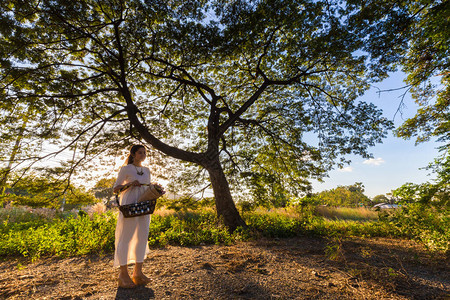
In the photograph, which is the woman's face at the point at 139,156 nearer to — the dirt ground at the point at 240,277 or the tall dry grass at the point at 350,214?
the dirt ground at the point at 240,277

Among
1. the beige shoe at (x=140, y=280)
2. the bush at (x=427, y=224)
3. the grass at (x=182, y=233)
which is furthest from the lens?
the grass at (x=182, y=233)

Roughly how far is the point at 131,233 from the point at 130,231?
3cm

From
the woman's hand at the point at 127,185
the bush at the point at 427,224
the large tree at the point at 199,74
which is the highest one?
the large tree at the point at 199,74

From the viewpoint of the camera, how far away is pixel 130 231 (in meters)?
2.58

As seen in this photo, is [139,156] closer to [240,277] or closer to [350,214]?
[240,277]

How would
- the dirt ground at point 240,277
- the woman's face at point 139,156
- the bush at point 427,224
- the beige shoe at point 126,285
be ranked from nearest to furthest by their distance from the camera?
the dirt ground at point 240,277, the beige shoe at point 126,285, the woman's face at point 139,156, the bush at point 427,224

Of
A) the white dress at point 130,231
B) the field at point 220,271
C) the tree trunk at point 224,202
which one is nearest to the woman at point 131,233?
the white dress at point 130,231

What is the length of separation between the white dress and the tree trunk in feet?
12.2

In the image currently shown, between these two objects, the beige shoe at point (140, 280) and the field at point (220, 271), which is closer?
the field at point (220, 271)

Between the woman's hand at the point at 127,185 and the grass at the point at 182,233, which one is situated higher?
the woman's hand at the point at 127,185

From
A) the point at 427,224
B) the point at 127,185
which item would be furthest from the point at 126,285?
the point at 427,224

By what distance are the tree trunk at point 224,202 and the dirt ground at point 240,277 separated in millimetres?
2198

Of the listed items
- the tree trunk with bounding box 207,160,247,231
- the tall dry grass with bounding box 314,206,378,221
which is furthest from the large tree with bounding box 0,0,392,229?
the tall dry grass with bounding box 314,206,378,221

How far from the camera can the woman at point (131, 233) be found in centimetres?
245
